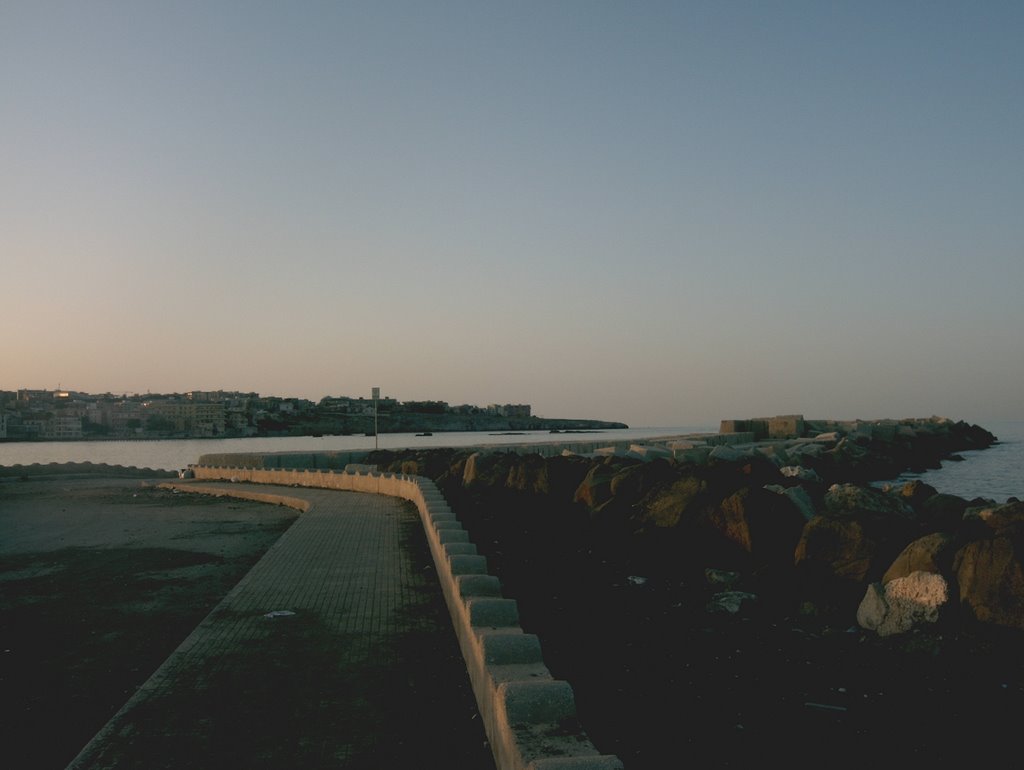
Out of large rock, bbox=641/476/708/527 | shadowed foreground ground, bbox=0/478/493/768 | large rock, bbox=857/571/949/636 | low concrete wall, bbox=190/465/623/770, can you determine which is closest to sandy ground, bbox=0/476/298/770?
shadowed foreground ground, bbox=0/478/493/768

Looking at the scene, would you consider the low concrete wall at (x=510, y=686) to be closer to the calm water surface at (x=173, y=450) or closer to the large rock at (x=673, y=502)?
the large rock at (x=673, y=502)

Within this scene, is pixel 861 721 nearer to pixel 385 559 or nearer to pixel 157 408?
pixel 385 559

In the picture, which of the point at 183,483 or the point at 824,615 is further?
the point at 183,483

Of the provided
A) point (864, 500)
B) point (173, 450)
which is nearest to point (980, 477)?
point (864, 500)

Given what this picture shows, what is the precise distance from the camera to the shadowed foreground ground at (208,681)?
4.71 meters

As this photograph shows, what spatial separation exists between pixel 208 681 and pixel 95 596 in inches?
189

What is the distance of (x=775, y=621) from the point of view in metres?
9.77

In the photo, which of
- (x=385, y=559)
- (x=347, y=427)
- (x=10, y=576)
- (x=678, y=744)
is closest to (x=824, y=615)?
(x=678, y=744)

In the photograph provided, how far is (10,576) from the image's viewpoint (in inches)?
431

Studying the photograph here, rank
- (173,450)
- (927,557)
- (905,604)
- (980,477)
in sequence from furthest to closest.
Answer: (173,450), (980,477), (927,557), (905,604)

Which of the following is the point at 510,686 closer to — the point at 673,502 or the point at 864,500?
the point at 673,502

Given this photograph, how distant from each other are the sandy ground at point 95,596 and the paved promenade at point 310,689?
1.80ft

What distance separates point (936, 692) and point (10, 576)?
11724 mm

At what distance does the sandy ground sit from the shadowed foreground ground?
0.08 feet
